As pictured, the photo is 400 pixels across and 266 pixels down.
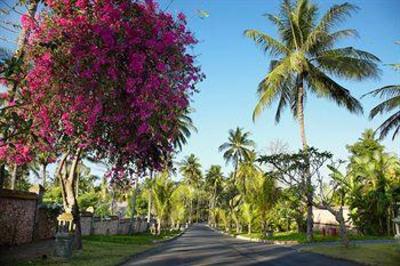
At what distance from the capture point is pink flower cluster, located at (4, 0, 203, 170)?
9.87m

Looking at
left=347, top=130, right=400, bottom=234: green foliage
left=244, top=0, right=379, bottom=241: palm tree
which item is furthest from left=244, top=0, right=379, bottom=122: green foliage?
left=347, top=130, right=400, bottom=234: green foliage

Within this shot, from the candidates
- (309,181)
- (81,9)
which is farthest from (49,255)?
(309,181)

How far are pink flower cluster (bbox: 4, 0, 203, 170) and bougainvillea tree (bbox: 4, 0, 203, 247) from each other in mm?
23

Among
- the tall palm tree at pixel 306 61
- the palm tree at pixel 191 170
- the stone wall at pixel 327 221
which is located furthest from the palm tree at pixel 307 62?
the palm tree at pixel 191 170

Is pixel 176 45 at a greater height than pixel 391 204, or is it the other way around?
pixel 176 45

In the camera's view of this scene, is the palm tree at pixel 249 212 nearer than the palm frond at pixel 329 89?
No

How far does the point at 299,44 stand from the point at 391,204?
15.4 m

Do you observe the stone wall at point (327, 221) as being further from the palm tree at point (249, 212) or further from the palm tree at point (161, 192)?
the palm tree at point (161, 192)

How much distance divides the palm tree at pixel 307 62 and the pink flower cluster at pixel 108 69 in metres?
18.2

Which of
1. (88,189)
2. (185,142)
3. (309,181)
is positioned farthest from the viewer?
(88,189)

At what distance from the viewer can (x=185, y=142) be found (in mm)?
47031

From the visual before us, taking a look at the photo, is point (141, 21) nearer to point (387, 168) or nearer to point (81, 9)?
point (81, 9)

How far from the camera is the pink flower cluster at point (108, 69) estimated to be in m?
9.87

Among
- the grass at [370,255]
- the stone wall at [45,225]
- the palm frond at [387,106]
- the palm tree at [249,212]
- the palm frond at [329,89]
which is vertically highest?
the palm frond at [329,89]
